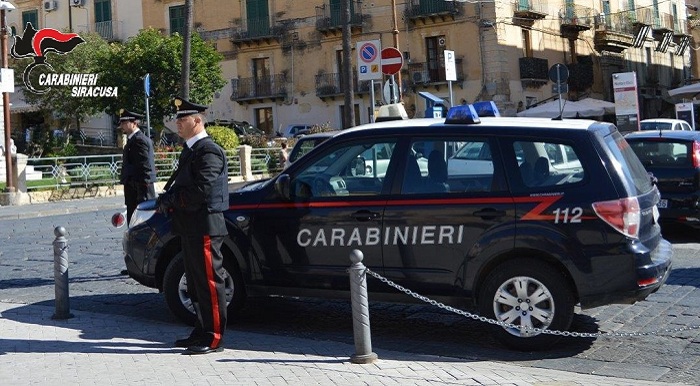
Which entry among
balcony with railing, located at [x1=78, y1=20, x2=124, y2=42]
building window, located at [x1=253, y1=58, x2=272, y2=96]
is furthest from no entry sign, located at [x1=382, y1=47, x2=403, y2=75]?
balcony with railing, located at [x1=78, y1=20, x2=124, y2=42]

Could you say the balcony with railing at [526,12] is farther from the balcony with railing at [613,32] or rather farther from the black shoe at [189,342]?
the black shoe at [189,342]

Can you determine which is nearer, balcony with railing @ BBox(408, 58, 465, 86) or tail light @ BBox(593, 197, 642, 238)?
tail light @ BBox(593, 197, 642, 238)

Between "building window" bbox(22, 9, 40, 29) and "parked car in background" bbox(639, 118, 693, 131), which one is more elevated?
"building window" bbox(22, 9, 40, 29)

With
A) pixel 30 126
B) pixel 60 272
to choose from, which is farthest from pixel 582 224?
pixel 30 126

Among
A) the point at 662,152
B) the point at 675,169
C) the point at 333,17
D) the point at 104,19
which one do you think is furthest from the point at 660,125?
the point at 104,19

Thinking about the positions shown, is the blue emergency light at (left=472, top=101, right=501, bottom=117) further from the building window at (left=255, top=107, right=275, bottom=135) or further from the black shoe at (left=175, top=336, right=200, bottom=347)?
the building window at (left=255, top=107, right=275, bottom=135)

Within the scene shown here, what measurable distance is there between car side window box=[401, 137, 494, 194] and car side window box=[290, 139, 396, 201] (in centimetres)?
23

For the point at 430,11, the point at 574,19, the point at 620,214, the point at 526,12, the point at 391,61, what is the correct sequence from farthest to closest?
the point at 574,19, the point at 430,11, the point at 526,12, the point at 391,61, the point at 620,214

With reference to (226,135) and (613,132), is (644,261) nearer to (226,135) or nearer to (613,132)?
(613,132)

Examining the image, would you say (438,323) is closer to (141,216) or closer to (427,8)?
(141,216)

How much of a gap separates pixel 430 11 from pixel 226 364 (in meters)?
36.5

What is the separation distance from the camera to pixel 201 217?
274 inches

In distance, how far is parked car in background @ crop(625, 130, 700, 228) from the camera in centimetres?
1287

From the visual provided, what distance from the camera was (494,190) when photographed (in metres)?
7.09
